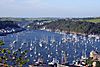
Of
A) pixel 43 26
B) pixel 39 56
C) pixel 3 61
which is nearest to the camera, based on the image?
pixel 3 61

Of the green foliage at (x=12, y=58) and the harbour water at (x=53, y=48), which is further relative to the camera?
the harbour water at (x=53, y=48)

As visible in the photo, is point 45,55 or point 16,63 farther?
point 45,55

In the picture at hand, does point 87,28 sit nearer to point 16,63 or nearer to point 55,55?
point 55,55

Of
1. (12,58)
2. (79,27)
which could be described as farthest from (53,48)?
(79,27)

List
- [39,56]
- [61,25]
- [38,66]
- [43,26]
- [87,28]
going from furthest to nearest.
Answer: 1. [43,26]
2. [61,25]
3. [87,28]
4. [39,56]
5. [38,66]

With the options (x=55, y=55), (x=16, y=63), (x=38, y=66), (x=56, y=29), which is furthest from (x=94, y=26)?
(x=16, y=63)

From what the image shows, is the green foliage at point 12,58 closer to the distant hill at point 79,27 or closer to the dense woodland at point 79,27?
the distant hill at point 79,27

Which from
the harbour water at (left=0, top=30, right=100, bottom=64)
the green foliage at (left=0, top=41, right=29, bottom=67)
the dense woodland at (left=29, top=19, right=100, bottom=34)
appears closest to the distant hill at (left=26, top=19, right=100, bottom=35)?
the dense woodland at (left=29, top=19, right=100, bottom=34)

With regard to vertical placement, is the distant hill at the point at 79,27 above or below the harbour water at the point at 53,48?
below

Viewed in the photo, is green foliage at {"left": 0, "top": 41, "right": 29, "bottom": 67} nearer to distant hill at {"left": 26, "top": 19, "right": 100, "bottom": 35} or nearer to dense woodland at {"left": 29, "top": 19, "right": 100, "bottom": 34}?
distant hill at {"left": 26, "top": 19, "right": 100, "bottom": 35}

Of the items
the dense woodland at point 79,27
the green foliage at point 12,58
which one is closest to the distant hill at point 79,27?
the dense woodland at point 79,27

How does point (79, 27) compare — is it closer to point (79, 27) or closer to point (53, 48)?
point (79, 27)
